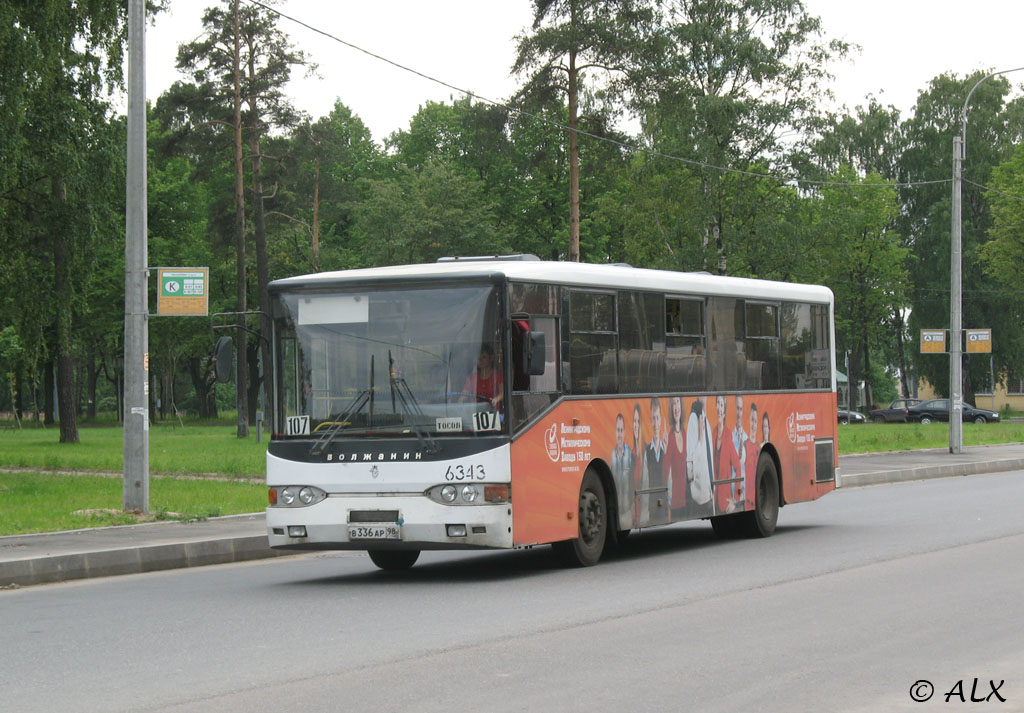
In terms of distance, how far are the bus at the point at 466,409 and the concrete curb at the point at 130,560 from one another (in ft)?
7.61

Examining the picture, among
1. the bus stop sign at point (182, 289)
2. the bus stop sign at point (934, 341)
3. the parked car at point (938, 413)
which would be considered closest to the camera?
the bus stop sign at point (182, 289)

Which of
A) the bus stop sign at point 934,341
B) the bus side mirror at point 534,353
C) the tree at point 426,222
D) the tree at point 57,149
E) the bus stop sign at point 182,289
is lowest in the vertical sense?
the bus side mirror at point 534,353

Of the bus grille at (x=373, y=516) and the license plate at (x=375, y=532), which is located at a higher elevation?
the bus grille at (x=373, y=516)

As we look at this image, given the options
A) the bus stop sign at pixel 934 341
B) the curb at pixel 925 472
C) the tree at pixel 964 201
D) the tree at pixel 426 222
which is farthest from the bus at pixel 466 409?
the tree at pixel 964 201

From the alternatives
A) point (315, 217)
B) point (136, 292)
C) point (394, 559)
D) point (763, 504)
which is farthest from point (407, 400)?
point (315, 217)

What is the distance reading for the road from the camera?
25.4 ft

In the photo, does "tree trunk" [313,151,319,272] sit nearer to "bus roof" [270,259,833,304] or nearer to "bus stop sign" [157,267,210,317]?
"bus stop sign" [157,267,210,317]

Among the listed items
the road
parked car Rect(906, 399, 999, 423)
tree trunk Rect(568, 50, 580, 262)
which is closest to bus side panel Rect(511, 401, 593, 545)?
the road

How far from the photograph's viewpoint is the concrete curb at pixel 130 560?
46.3 ft

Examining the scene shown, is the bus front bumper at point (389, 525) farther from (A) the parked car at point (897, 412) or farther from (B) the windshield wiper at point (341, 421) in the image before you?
(A) the parked car at point (897, 412)

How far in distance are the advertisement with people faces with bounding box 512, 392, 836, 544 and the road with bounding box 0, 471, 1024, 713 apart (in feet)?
1.99

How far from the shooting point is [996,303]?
82.9m

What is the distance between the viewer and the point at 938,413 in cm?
7762

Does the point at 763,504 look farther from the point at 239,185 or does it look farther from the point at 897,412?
the point at 897,412
